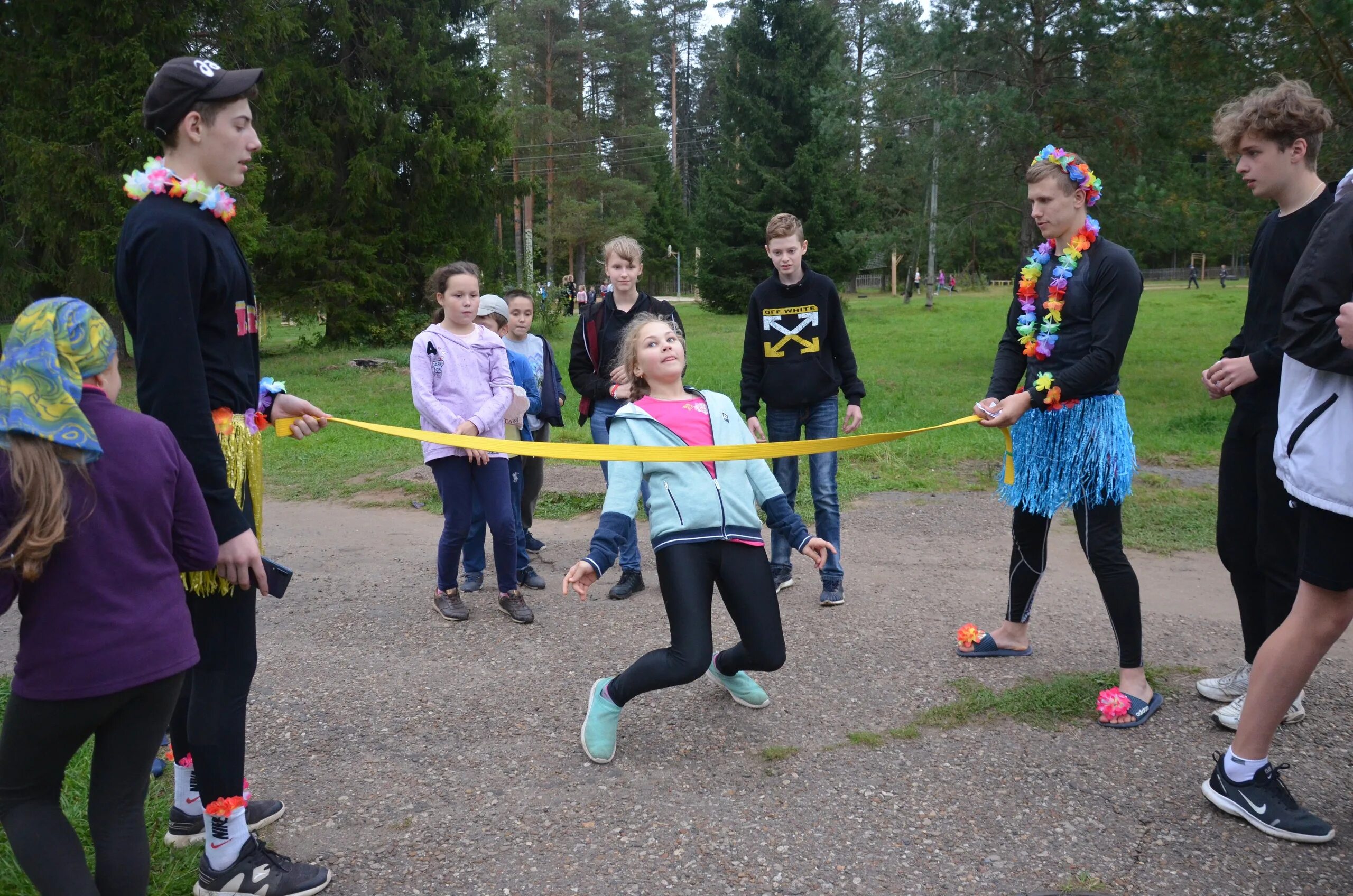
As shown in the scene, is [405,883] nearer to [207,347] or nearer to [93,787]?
[93,787]

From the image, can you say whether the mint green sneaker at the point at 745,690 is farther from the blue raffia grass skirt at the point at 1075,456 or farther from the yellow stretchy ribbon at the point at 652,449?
the blue raffia grass skirt at the point at 1075,456

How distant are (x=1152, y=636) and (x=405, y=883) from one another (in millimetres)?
3877

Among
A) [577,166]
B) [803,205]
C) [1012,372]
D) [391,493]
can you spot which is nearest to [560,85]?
[577,166]

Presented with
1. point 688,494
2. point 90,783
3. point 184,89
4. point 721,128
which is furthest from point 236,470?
point 721,128

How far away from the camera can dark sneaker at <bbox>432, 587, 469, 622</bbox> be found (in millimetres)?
5676

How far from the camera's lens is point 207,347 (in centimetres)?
292

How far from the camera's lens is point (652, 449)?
12.7 feet

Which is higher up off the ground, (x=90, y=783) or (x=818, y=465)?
(x=818, y=465)

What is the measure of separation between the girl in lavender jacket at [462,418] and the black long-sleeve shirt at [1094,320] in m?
2.91

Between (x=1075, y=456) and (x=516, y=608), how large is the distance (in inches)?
121

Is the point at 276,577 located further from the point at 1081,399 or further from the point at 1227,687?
the point at 1227,687

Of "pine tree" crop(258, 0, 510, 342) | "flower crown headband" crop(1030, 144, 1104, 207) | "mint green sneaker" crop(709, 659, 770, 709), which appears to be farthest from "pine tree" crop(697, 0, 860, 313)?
"mint green sneaker" crop(709, 659, 770, 709)

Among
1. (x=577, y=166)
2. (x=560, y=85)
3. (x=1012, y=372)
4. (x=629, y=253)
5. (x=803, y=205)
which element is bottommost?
(x=1012, y=372)

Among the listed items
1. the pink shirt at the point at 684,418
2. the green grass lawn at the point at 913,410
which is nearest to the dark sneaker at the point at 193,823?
the pink shirt at the point at 684,418
